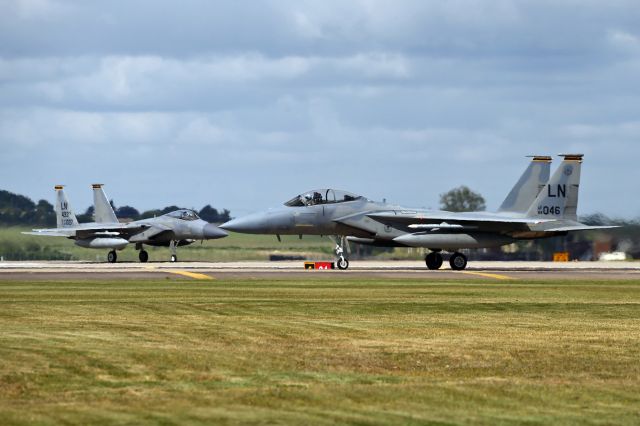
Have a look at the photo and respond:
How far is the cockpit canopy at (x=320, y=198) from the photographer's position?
47.0 meters

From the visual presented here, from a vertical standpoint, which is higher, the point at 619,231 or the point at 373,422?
the point at 619,231

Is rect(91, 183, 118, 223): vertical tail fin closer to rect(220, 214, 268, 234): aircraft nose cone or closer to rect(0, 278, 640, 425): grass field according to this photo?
rect(220, 214, 268, 234): aircraft nose cone

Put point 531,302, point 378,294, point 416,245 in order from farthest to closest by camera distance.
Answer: point 416,245
point 378,294
point 531,302

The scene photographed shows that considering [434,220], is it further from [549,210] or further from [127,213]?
[127,213]

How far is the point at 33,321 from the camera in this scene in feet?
64.9

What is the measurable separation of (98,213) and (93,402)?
2513 inches

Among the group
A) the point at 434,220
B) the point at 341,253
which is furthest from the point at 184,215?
the point at 434,220

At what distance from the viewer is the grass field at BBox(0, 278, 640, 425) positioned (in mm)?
10930

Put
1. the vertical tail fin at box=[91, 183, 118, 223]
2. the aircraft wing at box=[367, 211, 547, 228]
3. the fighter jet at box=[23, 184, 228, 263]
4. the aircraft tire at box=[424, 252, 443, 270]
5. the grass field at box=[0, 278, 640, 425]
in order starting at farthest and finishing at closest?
the vertical tail fin at box=[91, 183, 118, 223]
the fighter jet at box=[23, 184, 228, 263]
the aircraft tire at box=[424, 252, 443, 270]
the aircraft wing at box=[367, 211, 547, 228]
the grass field at box=[0, 278, 640, 425]

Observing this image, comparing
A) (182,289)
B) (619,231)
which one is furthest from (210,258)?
(182,289)

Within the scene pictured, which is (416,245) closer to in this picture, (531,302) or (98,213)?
(531,302)

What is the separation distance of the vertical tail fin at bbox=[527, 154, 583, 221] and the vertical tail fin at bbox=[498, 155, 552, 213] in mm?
1048

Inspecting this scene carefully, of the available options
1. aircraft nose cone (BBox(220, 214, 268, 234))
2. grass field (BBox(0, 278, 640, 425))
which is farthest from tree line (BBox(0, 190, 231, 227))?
grass field (BBox(0, 278, 640, 425))

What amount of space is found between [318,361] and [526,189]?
36.3 meters
